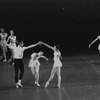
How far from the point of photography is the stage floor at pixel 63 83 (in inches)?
587

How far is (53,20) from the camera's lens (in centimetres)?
3472

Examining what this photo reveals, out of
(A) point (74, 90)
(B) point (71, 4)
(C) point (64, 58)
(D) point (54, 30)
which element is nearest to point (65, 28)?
(D) point (54, 30)

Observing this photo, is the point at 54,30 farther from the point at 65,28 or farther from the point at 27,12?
the point at 27,12

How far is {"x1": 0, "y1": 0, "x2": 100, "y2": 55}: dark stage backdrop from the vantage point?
31531 mm

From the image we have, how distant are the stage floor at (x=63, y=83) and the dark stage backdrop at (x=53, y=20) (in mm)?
8671

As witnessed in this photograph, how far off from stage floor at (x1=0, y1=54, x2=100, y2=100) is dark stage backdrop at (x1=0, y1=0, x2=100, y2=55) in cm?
867

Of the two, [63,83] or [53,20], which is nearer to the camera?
[63,83]

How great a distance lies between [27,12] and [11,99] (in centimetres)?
2166

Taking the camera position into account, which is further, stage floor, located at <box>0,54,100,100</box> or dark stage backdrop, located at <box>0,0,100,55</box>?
dark stage backdrop, located at <box>0,0,100,55</box>

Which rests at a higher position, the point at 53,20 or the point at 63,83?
the point at 53,20

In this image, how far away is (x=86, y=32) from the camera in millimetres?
32562

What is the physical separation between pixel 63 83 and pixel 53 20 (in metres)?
18.2

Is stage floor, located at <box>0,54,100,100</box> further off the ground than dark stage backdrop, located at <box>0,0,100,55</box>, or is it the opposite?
dark stage backdrop, located at <box>0,0,100,55</box>

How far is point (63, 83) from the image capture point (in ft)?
55.7
